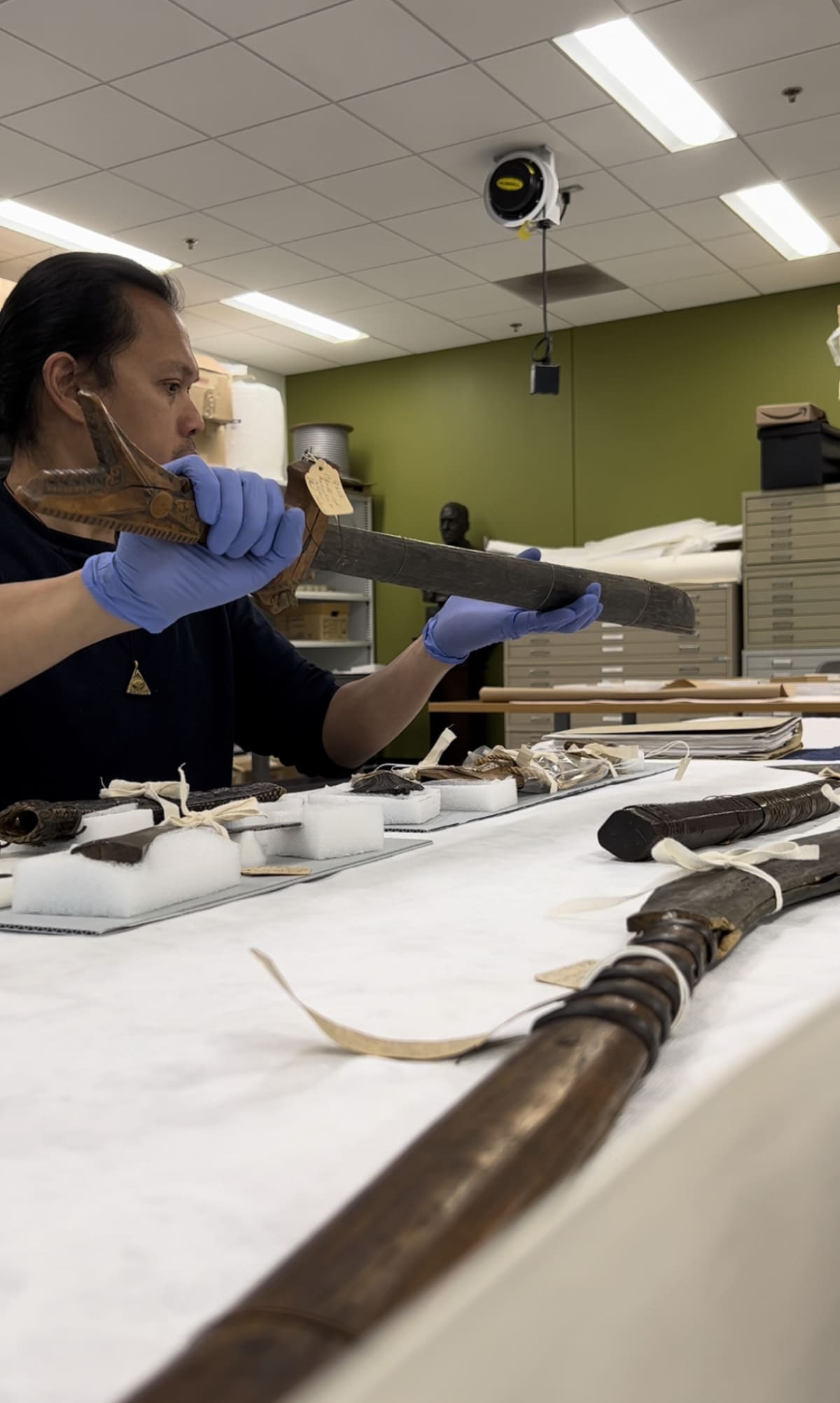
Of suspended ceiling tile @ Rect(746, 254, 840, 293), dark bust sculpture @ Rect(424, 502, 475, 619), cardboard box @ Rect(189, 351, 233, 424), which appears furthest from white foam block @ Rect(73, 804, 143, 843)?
dark bust sculpture @ Rect(424, 502, 475, 619)

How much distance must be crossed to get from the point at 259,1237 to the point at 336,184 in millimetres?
5166

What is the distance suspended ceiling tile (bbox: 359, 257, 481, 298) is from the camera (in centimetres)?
595

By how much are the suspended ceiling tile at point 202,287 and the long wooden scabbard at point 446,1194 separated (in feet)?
20.0

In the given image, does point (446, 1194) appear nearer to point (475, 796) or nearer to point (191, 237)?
point (475, 796)

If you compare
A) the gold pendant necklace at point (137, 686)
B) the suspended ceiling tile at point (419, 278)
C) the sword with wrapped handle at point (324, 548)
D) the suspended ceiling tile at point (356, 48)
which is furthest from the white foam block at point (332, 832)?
the suspended ceiling tile at point (419, 278)

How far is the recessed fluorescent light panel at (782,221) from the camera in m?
5.25

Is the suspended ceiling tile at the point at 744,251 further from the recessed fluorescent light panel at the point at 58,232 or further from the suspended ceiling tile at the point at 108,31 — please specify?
the suspended ceiling tile at the point at 108,31

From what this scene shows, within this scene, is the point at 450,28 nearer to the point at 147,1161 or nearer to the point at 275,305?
the point at 275,305

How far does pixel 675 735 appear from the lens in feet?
7.27

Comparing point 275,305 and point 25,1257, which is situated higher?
point 275,305

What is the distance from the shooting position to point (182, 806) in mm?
952

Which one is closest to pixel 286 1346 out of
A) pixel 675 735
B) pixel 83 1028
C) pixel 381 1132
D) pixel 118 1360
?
pixel 118 1360

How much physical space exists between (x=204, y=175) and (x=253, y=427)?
126 cm

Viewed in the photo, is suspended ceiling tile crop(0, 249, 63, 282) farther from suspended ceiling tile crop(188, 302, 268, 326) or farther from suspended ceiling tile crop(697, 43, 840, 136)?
suspended ceiling tile crop(697, 43, 840, 136)
